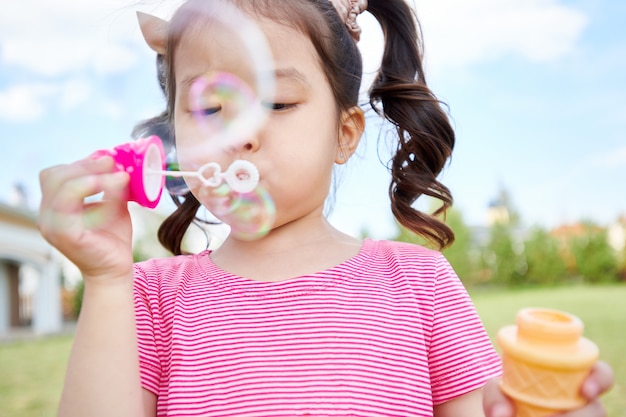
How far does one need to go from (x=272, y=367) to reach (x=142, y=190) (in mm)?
462

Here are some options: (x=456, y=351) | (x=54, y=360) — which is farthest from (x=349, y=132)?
(x=54, y=360)

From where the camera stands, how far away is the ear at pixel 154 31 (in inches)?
63.3

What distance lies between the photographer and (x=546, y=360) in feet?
3.09

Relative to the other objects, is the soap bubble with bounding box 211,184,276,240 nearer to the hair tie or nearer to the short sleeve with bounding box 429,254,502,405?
the short sleeve with bounding box 429,254,502,405

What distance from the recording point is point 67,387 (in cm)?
122

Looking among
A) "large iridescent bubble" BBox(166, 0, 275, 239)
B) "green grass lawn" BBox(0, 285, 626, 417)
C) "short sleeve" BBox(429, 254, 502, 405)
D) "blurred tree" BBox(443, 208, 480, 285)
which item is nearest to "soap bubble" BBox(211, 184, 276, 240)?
"large iridescent bubble" BBox(166, 0, 275, 239)

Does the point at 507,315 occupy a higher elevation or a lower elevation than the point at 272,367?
lower

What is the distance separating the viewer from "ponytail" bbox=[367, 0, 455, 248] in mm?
1824

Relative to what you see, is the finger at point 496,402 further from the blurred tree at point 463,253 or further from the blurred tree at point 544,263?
the blurred tree at point 544,263

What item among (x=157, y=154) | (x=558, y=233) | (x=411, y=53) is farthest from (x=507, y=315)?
(x=558, y=233)

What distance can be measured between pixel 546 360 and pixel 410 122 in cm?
106

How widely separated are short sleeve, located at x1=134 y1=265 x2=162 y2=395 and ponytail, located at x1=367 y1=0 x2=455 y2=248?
2.40 ft

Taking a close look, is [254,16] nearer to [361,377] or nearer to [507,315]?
[361,377]

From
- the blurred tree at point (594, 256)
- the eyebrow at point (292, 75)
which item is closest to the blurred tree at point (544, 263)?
the blurred tree at point (594, 256)
